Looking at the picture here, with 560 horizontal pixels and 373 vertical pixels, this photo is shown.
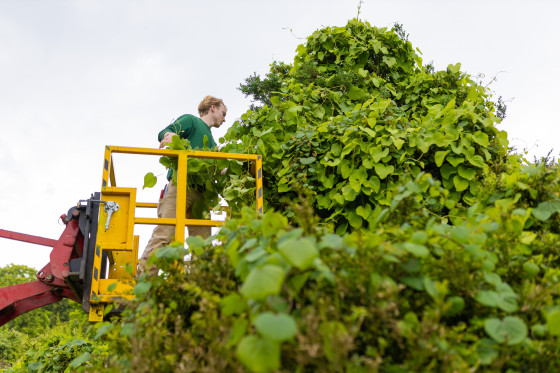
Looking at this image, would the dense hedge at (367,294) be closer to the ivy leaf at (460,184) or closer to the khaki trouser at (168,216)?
the ivy leaf at (460,184)

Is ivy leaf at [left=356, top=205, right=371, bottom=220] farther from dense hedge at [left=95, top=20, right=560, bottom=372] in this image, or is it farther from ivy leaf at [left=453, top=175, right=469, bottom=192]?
dense hedge at [left=95, top=20, right=560, bottom=372]

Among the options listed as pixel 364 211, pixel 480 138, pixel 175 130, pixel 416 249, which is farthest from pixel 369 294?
pixel 175 130

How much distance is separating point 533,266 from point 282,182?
9.34 ft

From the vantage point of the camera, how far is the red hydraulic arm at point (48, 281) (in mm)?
4070

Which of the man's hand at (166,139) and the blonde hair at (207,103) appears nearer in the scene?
the man's hand at (166,139)

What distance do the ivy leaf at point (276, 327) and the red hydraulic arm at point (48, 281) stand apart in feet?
10.6

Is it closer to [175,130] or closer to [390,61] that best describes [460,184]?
[390,61]

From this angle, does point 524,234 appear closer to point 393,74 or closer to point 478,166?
point 478,166

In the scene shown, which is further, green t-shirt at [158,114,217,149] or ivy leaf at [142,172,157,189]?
green t-shirt at [158,114,217,149]

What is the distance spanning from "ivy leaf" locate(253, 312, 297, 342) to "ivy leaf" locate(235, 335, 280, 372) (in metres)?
0.04

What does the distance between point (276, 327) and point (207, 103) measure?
15.4ft

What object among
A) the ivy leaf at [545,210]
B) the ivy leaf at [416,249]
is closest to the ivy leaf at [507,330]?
the ivy leaf at [416,249]

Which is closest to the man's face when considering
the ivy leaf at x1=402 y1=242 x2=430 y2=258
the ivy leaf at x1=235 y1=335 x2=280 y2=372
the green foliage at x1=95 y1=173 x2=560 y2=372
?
the green foliage at x1=95 y1=173 x2=560 y2=372

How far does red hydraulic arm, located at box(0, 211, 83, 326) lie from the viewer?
407 centimetres
